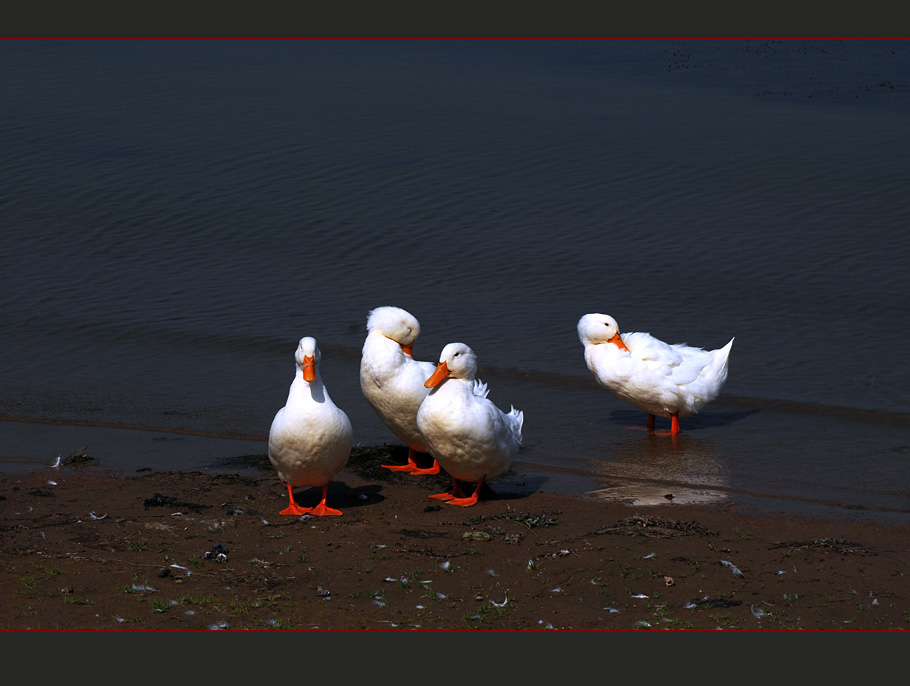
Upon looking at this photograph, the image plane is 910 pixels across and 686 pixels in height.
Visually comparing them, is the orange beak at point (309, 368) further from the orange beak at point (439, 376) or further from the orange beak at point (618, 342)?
the orange beak at point (618, 342)

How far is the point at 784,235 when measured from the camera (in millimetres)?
19359

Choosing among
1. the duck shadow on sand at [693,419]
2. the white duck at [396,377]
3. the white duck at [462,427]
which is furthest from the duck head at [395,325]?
the duck shadow on sand at [693,419]

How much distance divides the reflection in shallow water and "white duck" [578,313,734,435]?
0.35m

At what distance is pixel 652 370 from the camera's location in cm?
1148

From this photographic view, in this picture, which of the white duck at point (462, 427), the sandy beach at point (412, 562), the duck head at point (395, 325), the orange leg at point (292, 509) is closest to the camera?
the sandy beach at point (412, 562)

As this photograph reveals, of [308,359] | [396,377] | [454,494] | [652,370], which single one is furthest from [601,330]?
[308,359]

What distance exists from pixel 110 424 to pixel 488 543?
532 cm

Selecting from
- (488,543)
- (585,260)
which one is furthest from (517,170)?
(488,543)

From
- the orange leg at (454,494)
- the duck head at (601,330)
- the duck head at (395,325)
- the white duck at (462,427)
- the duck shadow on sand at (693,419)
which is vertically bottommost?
the orange leg at (454,494)

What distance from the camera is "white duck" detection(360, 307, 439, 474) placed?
9.94 metres

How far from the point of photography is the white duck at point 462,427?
8.98 m

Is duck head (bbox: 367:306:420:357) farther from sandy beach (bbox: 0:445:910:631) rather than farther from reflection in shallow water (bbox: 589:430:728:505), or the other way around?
reflection in shallow water (bbox: 589:430:728:505)

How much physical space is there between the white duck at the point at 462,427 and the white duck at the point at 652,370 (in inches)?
99.7

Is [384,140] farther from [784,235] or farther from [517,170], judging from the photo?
[784,235]
